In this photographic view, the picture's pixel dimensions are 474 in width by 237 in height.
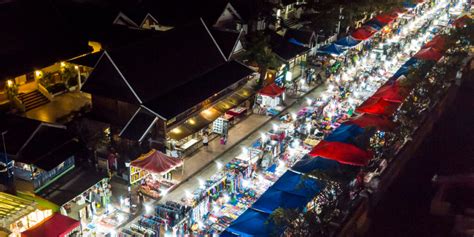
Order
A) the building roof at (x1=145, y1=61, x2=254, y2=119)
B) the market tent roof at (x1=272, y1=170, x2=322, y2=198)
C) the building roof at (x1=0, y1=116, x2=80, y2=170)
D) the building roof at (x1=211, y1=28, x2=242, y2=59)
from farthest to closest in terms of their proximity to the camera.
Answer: the building roof at (x1=211, y1=28, x2=242, y2=59), the building roof at (x1=145, y1=61, x2=254, y2=119), the building roof at (x1=0, y1=116, x2=80, y2=170), the market tent roof at (x1=272, y1=170, x2=322, y2=198)

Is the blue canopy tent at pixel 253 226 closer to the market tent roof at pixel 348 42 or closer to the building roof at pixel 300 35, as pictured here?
the building roof at pixel 300 35

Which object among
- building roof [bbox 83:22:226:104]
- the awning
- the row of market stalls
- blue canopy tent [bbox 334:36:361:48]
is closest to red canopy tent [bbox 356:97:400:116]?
the row of market stalls

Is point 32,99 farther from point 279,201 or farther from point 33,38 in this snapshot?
point 279,201

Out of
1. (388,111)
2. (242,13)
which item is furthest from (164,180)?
(242,13)

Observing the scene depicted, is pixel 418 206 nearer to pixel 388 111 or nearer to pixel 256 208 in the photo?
pixel 388 111

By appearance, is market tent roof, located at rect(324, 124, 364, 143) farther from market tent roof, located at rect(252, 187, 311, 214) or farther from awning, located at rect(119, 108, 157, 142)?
awning, located at rect(119, 108, 157, 142)

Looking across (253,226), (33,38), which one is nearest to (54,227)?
(253,226)
